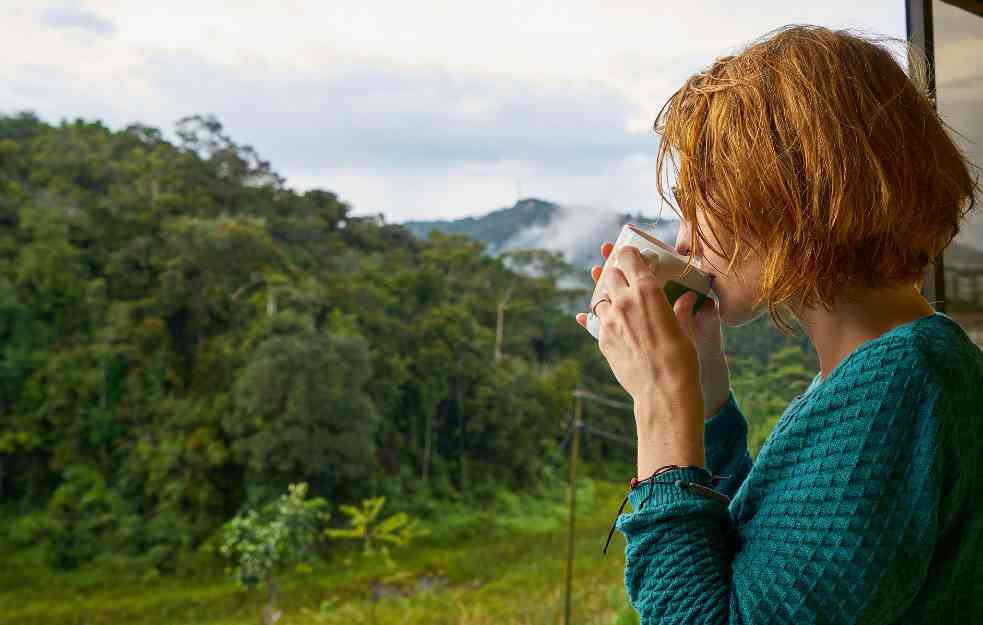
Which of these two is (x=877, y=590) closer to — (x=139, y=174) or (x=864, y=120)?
(x=864, y=120)

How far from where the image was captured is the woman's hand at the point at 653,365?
431 millimetres

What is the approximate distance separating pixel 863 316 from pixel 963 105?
3.24 feet

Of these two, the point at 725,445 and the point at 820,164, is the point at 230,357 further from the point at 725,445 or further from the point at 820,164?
the point at 820,164

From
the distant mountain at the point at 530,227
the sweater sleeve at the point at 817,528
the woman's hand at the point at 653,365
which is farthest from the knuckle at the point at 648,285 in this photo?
the distant mountain at the point at 530,227

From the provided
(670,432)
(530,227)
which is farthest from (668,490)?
(530,227)

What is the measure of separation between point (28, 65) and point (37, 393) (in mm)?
2333

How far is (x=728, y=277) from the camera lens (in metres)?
0.48

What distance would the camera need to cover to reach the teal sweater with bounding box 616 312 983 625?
36cm

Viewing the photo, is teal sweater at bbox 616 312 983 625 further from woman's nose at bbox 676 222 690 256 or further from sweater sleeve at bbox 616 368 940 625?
woman's nose at bbox 676 222 690 256

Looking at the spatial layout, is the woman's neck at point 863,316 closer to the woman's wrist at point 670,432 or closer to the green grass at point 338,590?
the woman's wrist at point 670,432

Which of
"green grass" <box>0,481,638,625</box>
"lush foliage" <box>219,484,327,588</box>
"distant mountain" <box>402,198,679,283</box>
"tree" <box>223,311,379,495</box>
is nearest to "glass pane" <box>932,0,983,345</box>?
"green grass" <box>0,481,638,625</box>

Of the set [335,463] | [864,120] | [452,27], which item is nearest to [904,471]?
[864,120]

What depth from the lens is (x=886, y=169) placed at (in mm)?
408

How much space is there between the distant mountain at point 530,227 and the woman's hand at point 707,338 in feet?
21.7
